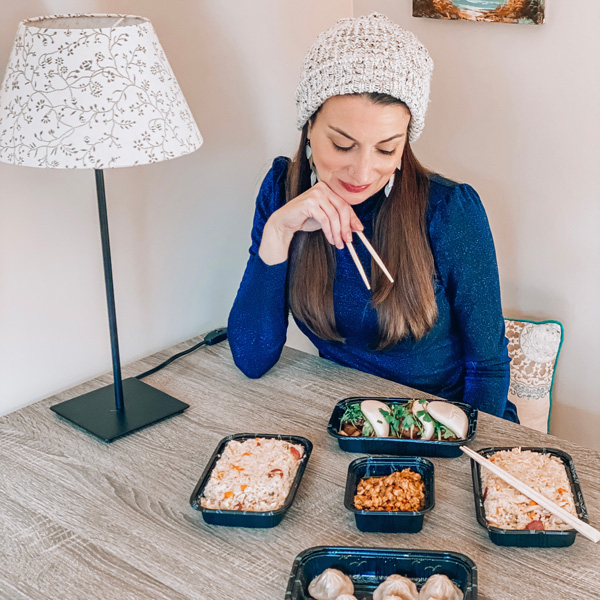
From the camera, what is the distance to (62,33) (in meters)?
1.14

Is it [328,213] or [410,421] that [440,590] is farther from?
[328,213]

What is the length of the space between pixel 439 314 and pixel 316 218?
356 mm

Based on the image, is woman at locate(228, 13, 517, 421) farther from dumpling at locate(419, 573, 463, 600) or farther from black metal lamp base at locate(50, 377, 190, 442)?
dumpling at locate(419, 573, 463, 600)

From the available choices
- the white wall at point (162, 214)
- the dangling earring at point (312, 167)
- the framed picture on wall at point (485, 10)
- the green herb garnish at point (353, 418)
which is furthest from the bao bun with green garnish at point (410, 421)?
the framed picture on wall at point (485, 10)

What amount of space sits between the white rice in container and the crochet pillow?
72cm

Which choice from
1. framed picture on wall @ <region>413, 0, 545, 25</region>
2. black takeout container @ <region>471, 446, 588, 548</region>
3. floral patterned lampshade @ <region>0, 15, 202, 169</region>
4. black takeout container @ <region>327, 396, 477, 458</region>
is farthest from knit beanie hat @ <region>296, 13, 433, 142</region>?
black takeout container @ <region>471, 446, 588, 548</region>

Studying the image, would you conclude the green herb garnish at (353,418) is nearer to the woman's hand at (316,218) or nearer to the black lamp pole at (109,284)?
the woman's hand at (316,218)

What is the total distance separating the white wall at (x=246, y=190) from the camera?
1.51 meters

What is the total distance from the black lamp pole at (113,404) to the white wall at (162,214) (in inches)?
5.6

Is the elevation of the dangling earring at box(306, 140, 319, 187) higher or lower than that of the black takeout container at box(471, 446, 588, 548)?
higher

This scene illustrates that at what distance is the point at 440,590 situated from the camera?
951 mm

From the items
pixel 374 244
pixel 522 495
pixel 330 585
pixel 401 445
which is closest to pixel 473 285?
pixel 374 244

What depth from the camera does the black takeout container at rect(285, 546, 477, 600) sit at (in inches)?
39.1

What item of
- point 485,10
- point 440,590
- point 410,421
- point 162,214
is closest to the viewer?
point 440,590
